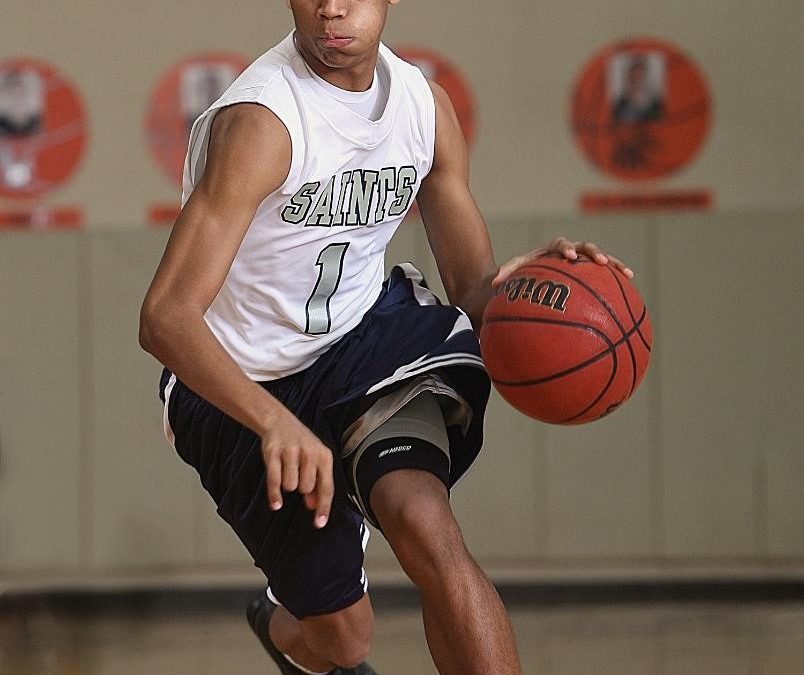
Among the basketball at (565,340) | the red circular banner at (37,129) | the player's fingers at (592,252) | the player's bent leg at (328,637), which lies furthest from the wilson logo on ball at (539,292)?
the red circular banner at (37,129)

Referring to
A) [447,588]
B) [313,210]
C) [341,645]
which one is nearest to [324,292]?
[313,210]

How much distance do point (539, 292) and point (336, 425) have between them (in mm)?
471

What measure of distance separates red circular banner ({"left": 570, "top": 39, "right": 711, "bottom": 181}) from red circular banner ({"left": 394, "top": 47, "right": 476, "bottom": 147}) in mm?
449

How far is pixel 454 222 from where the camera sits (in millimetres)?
2746

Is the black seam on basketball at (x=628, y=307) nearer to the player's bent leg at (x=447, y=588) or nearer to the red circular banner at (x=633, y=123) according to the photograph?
the player's bent leg at (x=447, y=588)

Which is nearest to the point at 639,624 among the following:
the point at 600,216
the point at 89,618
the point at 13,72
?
the point at 600,216

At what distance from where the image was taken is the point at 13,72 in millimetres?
5773

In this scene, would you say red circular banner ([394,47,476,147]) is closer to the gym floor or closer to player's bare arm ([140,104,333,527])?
the gym floor

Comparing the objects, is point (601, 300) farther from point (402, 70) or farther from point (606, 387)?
point (402, 70)

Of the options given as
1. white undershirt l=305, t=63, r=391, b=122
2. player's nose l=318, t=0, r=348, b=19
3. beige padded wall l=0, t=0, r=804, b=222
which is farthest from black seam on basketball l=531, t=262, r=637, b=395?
beige padded wall l=0, t=0, r=804, b=222

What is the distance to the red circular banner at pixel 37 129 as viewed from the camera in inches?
227

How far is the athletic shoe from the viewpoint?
3115 mm

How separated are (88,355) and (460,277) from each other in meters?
3.33

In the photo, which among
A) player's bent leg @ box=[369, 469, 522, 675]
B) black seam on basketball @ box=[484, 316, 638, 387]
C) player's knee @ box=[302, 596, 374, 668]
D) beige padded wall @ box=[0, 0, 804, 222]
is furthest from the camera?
beige padded wall @ box=[0, 0, 804, 222]
